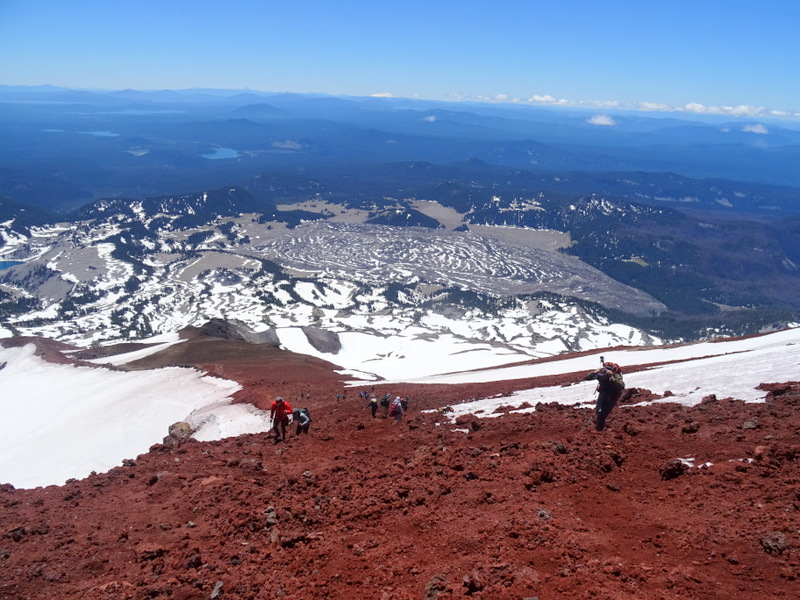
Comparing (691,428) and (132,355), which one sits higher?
(691,428)

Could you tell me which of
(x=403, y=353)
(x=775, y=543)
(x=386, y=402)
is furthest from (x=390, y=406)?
(x=403, y=353)

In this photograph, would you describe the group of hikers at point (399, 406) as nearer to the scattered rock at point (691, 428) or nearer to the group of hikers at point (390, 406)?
the group of hikers at point (390, 406)

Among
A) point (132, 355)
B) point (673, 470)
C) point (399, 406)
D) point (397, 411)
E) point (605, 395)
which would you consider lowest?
point (132, 355)

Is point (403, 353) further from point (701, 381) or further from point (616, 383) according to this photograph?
point (616, 383)

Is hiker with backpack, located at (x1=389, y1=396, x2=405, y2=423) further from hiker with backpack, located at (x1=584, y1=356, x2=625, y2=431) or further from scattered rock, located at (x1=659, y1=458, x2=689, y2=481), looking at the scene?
scattered rock, located at (x1=659, y1=458, x2=689, y2=481)

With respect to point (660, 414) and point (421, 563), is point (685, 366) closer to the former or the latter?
point (660, 414)

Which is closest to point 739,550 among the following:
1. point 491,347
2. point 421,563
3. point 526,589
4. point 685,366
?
point 526,589

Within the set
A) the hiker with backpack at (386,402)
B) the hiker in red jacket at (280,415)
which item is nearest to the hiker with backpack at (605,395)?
the hiker with backpack at (386,402)
